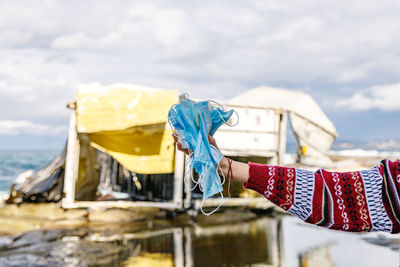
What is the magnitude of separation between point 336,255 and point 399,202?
4.42 m

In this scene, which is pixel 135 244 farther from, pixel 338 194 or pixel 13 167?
pixel 13 167

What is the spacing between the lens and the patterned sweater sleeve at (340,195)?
1.85 meters

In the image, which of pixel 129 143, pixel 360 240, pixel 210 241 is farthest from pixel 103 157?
pixel 360 240

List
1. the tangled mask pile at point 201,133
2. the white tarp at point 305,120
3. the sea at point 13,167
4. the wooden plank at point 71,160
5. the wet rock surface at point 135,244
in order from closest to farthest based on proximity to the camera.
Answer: the tangled mask pile at point 201,133, the wet rock surface at point 135,244, the wooden plank at point 71,160, the white tarp at point 305,120, the sea at point 13,167

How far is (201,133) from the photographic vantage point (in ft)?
6.19

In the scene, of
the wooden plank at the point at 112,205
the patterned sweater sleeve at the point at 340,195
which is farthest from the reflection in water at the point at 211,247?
the patterned sweater sleeve at the point at 340,195

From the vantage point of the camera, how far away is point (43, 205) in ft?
27.7

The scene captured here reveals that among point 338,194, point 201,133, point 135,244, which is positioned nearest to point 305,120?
point 135,244

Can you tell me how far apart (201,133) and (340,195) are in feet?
2.39

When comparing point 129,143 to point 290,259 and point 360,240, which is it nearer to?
point 290,259

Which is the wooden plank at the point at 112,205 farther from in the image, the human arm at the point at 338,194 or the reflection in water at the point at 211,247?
the human arm at the point at 338,194

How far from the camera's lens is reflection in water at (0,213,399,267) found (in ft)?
17.6

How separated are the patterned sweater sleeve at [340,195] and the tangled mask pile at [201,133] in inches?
7.7

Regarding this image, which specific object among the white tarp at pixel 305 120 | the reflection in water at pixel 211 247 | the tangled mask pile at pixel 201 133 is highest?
the white tarp at pixel 305 120
